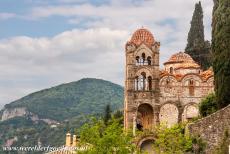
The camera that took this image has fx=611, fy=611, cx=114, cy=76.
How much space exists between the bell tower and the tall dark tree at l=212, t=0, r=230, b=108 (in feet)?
72.6

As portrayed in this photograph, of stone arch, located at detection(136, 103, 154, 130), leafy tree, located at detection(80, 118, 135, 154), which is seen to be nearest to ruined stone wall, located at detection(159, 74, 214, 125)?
stone arch, located at detection(136, 103, 154, 130)

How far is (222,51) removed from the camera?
38531mm

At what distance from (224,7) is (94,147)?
13393mm

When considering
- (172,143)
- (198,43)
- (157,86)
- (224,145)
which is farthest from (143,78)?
(224,145)

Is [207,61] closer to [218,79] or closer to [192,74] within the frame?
[192,74]

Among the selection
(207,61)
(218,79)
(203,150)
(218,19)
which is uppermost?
(207,61)

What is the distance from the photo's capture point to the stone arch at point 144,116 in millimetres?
62369

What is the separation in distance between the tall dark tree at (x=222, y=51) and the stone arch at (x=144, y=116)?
2323 cm

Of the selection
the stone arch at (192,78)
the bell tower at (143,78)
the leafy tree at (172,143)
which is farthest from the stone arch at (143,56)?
the leafy tree at (172,143)

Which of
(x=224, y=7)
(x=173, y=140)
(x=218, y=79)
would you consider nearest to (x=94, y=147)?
(x=173, y=140)

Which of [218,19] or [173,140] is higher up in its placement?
[218,19]

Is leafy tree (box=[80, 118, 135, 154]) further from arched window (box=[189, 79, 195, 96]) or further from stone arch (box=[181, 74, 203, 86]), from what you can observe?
arched window (box=[189, 79, 195, 96])

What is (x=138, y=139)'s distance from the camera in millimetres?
51031

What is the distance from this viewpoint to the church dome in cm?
6238
